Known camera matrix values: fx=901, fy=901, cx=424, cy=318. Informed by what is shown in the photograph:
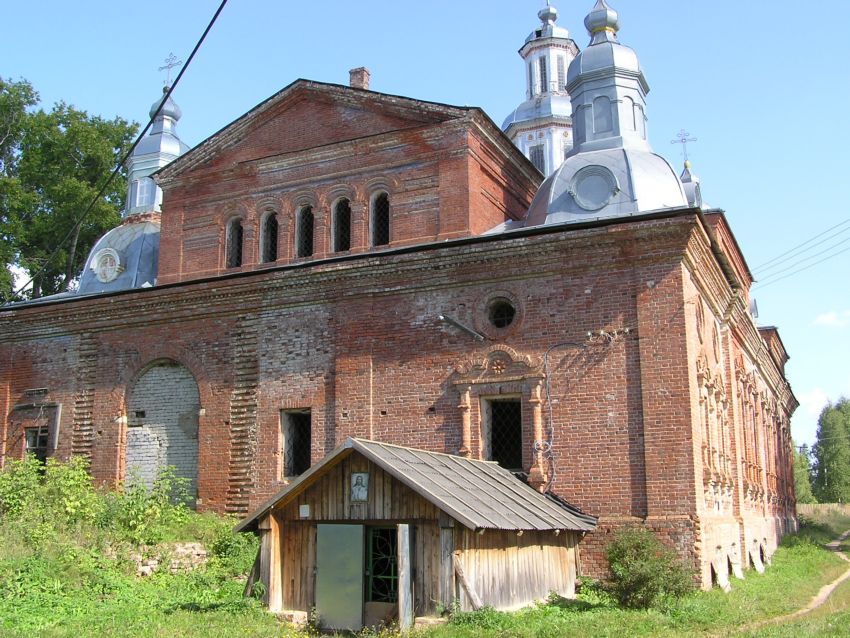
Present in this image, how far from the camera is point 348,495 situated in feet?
39.1

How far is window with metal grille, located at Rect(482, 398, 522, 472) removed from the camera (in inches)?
604

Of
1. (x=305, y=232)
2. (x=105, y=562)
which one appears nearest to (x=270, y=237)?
(x=305, y=232)

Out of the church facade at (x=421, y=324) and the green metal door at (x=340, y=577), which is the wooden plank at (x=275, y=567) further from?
the church facade at (x=421, y=324)

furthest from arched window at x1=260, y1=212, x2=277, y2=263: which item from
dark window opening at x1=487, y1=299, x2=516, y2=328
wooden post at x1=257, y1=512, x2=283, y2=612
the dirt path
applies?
the dirt path

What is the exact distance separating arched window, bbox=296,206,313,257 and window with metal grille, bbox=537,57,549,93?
56.6 feet

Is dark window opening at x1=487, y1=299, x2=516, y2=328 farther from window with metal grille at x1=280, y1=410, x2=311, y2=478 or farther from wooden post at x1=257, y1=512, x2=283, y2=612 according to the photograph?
wooden post at x1=257, y1=512, x2=283, y2=612

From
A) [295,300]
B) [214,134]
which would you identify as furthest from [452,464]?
[214,134]

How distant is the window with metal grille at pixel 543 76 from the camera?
33.8 metres

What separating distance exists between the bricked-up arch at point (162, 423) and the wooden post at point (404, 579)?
27.1 ft

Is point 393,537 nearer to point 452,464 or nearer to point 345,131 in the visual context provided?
point 452,464

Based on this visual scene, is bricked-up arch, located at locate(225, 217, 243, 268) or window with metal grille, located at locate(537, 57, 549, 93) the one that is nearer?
bricked-up arch, located at locate(225, 217, 243, 268)

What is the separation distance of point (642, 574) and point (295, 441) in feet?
26.0

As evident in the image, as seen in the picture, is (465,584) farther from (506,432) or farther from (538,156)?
(538,156)

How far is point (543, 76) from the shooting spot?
34.0m
